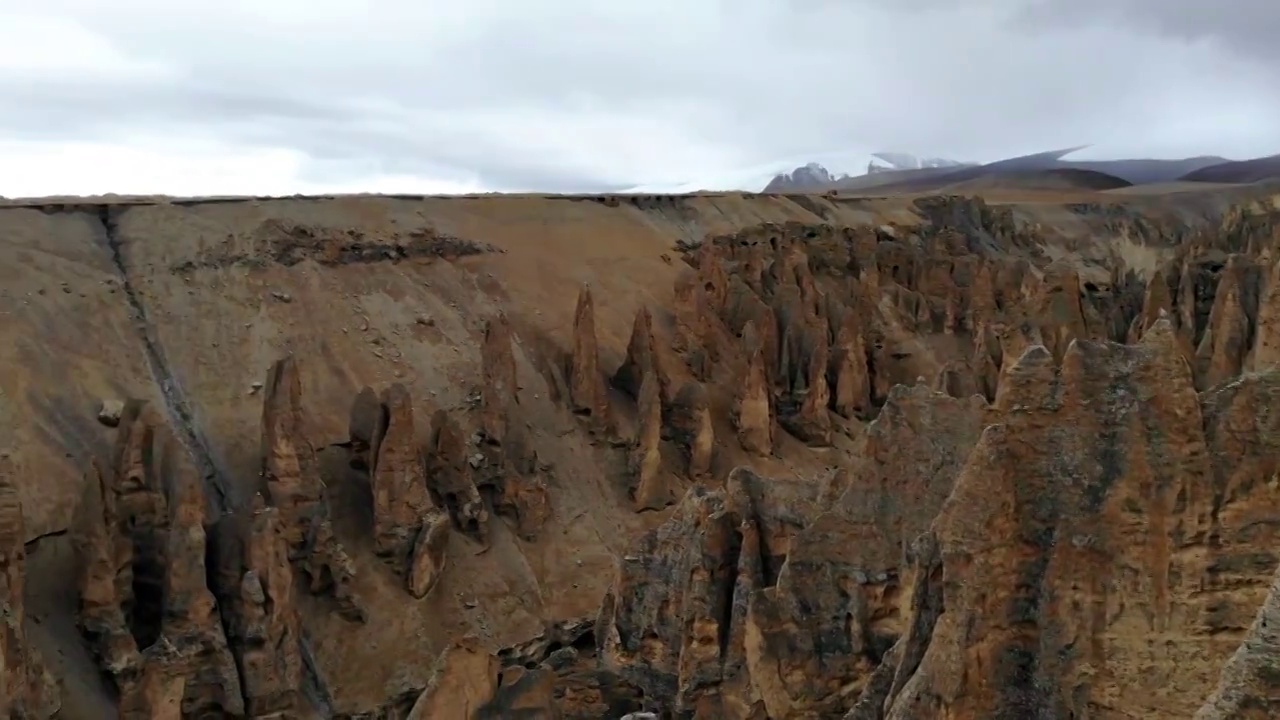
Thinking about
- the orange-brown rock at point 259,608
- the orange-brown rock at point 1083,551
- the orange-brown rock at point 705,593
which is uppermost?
the orange-brown rock at point 1083,551

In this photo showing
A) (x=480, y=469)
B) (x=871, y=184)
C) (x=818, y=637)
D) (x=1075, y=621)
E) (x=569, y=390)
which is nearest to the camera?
(x=1075, y=621)

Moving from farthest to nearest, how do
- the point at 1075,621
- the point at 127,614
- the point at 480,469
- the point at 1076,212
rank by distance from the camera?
the point at 1076,212, the point at 480,469, the point at 127,614, the point at 1075,621

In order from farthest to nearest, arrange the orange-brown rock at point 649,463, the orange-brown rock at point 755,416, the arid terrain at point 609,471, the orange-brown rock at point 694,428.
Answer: the orange-brown rock at point 755,416, the orange-brown rock at point 694,428, the orange-brown rock at point 649,463, the arid terrain at point 609,471

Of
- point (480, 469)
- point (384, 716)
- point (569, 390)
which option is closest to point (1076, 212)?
point (569, 390)

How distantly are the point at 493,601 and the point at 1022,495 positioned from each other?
2015 centimetres

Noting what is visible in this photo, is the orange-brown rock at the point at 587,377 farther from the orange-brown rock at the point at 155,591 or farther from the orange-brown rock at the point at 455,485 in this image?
the orange-brown rock at the point at 155,591

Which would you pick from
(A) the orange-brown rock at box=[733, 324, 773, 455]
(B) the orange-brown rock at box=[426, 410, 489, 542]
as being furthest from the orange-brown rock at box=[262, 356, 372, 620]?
(A) the orange-brown rock at box=[733, 324, 773, 455]

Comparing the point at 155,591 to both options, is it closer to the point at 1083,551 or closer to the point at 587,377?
the point at 587,377

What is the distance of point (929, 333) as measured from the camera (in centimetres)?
4772

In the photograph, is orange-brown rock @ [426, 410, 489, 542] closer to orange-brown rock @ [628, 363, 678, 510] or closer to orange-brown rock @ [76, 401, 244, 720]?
orange-brown rock @ [628, 363, 678, 510]

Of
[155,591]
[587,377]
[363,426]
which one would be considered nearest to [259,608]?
[155,591]

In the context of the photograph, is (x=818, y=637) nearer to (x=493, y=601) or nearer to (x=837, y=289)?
(x=493, y=601)

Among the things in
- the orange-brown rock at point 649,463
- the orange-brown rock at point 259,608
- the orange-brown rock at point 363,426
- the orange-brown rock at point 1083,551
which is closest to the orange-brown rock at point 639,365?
the orange-brown rock at point 649,463

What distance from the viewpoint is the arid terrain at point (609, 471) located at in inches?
335
